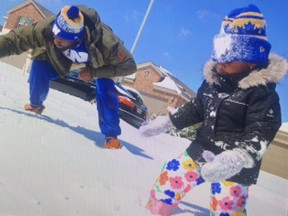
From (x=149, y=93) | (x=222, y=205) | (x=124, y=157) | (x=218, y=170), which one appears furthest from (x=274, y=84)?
(x=149, y=93)

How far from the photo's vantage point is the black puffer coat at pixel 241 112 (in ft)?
5.65

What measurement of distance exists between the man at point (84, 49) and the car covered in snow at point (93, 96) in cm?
437

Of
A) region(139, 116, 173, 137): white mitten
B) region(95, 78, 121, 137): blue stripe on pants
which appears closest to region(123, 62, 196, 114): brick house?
region(95, 78, 121, 137): blue stripe on pants

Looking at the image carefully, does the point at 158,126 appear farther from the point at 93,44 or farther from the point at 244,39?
the point at 93,44

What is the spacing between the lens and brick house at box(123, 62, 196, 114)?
27281 mm

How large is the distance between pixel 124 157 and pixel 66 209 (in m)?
1.26

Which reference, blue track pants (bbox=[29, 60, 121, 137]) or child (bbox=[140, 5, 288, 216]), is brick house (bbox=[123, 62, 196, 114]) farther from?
child (bbox=[140, 5, 288, 216])

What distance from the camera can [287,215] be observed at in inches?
124

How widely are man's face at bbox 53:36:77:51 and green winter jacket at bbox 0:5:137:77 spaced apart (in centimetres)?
8

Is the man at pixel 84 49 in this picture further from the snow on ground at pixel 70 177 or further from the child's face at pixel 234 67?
the child's face at pixel 234 67

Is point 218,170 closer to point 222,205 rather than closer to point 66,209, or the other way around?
point 222,205

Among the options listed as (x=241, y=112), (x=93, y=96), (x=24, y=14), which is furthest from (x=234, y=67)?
(x=24, y=14)

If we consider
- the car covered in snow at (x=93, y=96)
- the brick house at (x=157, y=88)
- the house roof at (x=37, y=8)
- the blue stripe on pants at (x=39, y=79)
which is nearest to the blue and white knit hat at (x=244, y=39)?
the blue stripe on pants at (x=39, y=79)

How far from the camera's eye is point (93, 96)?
7.79 m
